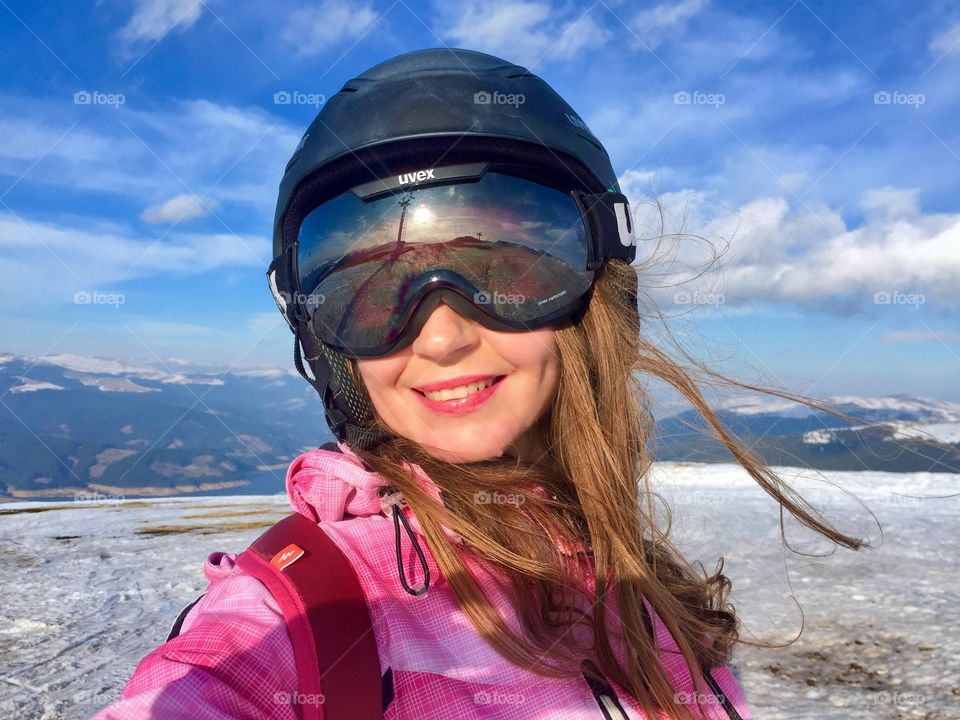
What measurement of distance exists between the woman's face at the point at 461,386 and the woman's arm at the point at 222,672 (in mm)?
749

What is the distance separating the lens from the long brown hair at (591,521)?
146cm

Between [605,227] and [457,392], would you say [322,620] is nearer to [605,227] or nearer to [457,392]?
[457,392]

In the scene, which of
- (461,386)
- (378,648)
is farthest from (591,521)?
(378,648)

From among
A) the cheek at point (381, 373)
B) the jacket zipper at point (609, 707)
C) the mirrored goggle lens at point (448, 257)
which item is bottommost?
the jacket zipper at point (609, 707)

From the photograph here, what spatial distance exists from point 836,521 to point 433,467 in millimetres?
5368

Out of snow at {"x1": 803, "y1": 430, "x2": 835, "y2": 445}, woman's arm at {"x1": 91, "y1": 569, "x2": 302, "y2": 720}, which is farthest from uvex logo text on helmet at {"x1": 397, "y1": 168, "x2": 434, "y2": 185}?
snow at {"x1": 803, "y1": 430, "x2": 835, "y2": 445}

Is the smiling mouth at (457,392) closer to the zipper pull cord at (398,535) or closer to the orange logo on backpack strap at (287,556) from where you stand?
the zipper pull cord at (398,535)

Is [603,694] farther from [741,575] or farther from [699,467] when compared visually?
[699,467]

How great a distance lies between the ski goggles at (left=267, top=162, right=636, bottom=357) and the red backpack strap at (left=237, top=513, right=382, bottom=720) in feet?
2.48

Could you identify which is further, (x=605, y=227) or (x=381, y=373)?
(x=605, y=227)

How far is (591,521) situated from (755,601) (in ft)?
7.63

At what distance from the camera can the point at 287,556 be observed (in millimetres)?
1155

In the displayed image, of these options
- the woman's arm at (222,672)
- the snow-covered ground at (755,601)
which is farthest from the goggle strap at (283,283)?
the snow-covered ground at (755,601)

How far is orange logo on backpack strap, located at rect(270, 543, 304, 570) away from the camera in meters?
1.13
